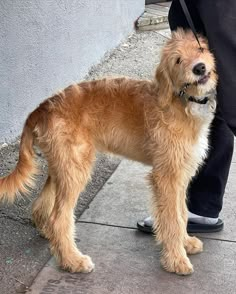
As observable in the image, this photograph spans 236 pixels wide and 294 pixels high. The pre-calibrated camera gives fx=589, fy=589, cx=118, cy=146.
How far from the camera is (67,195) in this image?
368cm

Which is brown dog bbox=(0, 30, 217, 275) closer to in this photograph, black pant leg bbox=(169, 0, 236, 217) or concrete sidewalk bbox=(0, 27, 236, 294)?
concrete sidewalk bbox=(0, 27, 236, 294)

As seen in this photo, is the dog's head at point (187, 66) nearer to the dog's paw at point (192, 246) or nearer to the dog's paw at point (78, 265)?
the dog's paw at point (192, 246)

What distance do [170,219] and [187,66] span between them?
3.28ft

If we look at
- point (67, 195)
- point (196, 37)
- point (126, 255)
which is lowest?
point (126, 255)

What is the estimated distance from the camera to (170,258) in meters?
3.75

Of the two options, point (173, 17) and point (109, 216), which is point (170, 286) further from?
point (173, 17)

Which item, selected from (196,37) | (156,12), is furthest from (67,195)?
(156,12)

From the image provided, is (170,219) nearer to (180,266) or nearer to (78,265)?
(180,266)

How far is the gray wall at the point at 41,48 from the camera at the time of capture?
532 centimetres

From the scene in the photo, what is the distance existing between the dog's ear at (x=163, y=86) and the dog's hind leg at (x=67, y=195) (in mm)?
549


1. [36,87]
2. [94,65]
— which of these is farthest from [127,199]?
[94,65]

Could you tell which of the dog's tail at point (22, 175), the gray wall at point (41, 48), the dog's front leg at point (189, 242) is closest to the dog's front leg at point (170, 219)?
the dog's front leg at point (189, 242)

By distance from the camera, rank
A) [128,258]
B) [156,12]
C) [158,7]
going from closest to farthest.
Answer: [128,258]
[156,12]
[158,7]

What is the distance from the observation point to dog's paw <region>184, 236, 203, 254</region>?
3971 millimetres
